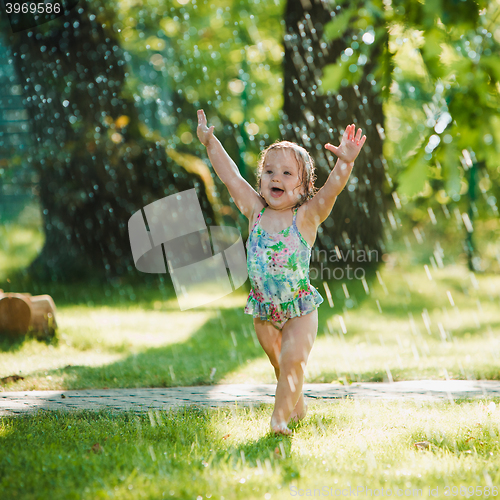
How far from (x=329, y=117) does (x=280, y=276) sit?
25.3 ft

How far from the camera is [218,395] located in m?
4.16

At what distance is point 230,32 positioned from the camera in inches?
639

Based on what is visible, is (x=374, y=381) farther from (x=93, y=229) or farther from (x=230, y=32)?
(x=230, y=32)

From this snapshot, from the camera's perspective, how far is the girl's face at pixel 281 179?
3266 millimetres

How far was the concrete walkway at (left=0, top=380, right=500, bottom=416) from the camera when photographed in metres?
3.77

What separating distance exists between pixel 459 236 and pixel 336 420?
22687mm

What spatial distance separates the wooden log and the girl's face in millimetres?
3833

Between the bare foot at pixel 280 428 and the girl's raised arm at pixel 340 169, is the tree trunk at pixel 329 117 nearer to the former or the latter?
the girl's raised arm at pixel 340 169

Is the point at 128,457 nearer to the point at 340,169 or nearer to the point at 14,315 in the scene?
the point at 340,169

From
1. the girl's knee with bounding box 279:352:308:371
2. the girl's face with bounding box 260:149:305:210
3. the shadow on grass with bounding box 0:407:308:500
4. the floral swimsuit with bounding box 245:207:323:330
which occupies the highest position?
the girl's face with bounding box 260:149:305:210

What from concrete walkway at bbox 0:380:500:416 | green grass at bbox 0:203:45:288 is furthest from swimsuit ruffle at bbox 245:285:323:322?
green grass at bbox 0:203:45:288

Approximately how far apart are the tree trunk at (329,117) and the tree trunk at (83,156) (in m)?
2.42

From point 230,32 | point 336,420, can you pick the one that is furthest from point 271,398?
point 230,32

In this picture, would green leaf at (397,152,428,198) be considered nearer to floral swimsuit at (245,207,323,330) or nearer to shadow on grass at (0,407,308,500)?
floral swimsuit at (245,207,323,330)
